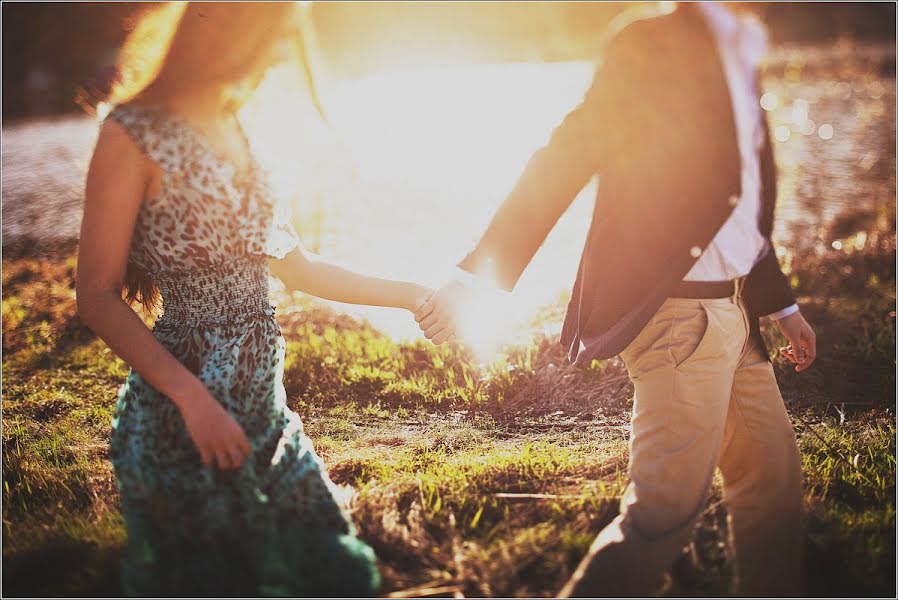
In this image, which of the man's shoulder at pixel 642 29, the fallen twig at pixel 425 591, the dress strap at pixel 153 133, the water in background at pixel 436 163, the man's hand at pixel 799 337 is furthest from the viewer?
the water in background at pixel 436 163

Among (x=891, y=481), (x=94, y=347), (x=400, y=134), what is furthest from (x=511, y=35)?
(x=891, y=481)

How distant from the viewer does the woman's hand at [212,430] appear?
1.83 meters

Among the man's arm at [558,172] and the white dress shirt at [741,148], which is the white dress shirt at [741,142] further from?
the man's arm at [558,172]

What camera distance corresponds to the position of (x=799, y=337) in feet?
7.77

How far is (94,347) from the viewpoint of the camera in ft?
14.0

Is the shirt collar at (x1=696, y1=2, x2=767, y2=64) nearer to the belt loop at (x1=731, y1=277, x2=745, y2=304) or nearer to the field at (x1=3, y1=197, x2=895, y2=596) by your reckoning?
the belt loop at (x1=731, y1=277, x2=745, y2=304)

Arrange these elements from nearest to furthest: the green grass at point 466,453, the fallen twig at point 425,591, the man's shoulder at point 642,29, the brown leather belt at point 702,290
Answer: the man's shoulder at point 642,29, the brown leather belt at point 702,290, the fallen twig at point 425,591, the green grass at point 466,453

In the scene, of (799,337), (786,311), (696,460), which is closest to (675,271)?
(696,460)

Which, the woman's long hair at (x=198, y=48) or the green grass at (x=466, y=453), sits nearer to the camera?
the woman's long hair at (x=198, y=48)

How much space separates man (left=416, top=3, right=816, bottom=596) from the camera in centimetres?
175

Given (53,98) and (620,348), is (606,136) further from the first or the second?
(53,98)

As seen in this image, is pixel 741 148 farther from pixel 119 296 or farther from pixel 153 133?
pixel 119 296

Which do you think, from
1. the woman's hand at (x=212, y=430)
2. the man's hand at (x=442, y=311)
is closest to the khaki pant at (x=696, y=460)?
the man's hand at (x=442, y=311)

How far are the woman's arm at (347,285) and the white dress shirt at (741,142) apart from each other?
0.89 metres
